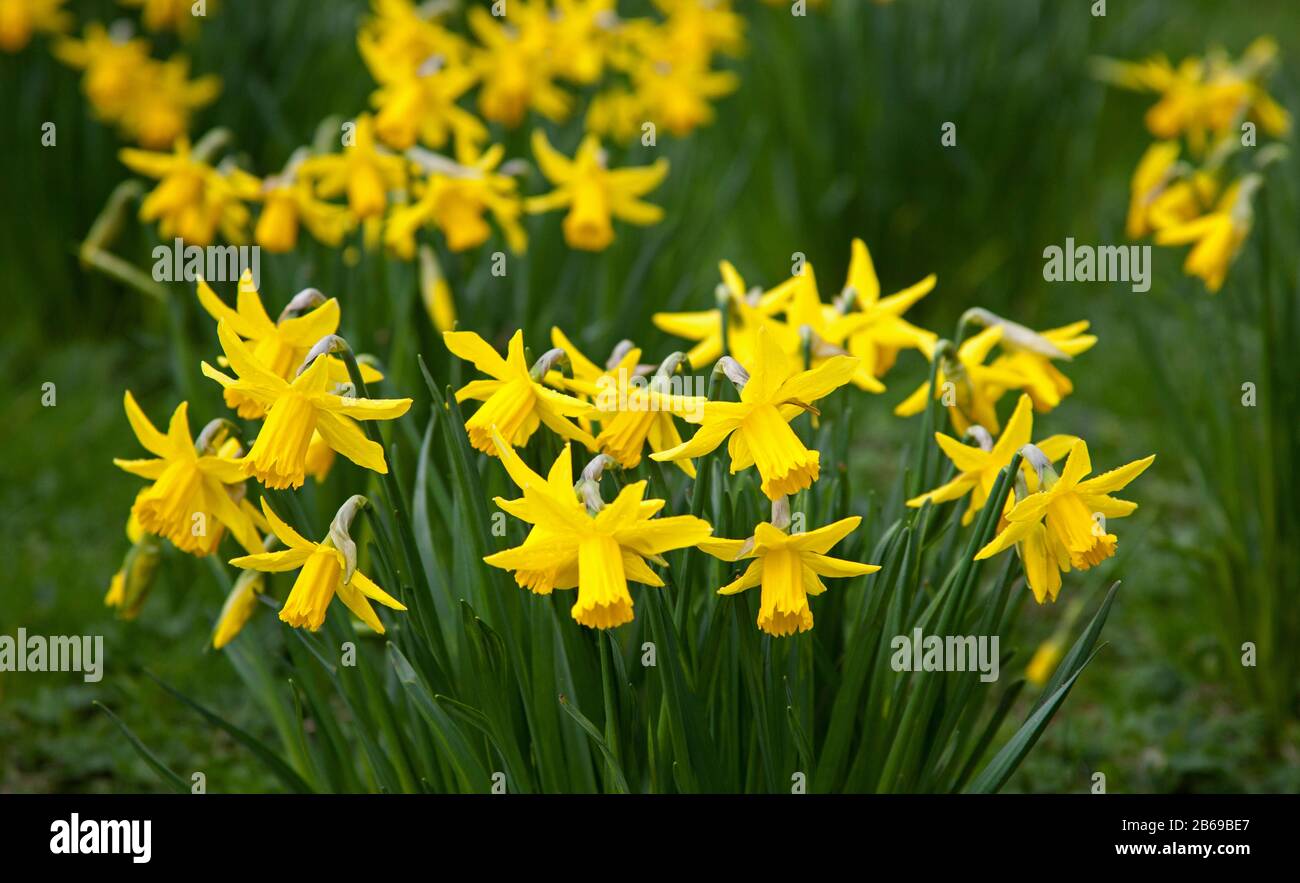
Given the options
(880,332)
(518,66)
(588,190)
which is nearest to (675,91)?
(518,66)

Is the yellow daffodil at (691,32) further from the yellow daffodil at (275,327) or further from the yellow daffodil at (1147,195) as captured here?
the yellow daffodil at (275,327)

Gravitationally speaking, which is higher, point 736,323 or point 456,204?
point 456,204

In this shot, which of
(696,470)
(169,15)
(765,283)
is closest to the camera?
(696,470)

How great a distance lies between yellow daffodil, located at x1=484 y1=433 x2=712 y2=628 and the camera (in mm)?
1467

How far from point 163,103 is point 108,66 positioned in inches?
6.9

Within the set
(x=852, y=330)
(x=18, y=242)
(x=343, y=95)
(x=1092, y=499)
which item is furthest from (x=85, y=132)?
(x=1092, y=499)

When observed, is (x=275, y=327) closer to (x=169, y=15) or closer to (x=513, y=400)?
(x=513, y=400)

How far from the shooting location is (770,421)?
157cm

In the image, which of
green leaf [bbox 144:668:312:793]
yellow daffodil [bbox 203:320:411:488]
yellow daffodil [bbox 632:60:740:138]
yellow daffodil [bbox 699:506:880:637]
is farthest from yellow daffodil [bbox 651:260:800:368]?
yellow daffodil [bbox 632:60:740:138]

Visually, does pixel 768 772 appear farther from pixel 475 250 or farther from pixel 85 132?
pixel 85 132

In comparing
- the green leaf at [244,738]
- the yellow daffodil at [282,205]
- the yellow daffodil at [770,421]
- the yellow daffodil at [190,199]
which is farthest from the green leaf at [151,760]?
the yellow daffodil at [190,199]

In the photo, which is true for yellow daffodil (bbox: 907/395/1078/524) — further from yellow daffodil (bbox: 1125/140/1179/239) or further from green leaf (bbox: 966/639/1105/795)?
yellow daffodil (bbox: 1125/140/1179/239)

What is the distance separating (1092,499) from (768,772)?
Answer: 0.53 metres

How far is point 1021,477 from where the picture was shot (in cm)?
166
